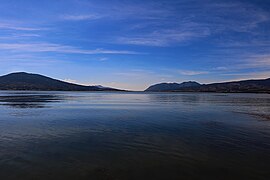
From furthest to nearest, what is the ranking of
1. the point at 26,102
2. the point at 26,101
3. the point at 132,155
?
the point at 26,101
the point at 26,102
the point at 132,155

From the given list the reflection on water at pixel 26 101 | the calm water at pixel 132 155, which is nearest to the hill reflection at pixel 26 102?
the reflection on water at pixel 26 101

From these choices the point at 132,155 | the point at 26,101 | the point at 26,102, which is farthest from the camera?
the point at 26,101

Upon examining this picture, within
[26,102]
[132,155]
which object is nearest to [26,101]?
[26,102]

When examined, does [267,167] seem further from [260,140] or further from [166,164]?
[260,140]

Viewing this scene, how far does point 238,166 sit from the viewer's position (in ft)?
36.6

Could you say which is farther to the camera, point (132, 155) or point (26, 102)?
point (26, 102)

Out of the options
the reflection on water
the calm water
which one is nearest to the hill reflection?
the reflection on water

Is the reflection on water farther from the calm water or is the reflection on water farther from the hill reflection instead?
the calm water

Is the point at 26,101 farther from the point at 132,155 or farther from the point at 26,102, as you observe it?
the point at 132,155

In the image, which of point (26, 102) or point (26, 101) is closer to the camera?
point (26, 102)

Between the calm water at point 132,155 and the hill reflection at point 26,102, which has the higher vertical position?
the hill reflection at point 26,102

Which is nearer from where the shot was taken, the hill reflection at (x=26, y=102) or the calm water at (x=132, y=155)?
the calm water at (x=132, y=155)

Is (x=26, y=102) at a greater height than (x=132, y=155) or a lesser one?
greater

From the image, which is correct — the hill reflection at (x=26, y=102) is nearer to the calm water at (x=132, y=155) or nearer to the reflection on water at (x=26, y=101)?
the reflection on water at (x=26, y=101)
